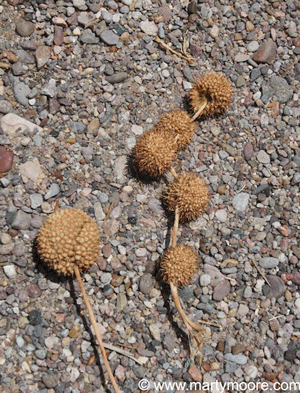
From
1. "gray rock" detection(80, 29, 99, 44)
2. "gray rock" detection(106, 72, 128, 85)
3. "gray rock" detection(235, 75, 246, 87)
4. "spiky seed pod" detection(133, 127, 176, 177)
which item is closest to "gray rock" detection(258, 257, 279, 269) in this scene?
"spiky seed pod" detection(133, 127, 176, 177)

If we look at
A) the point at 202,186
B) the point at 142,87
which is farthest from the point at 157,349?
the point at 142,87

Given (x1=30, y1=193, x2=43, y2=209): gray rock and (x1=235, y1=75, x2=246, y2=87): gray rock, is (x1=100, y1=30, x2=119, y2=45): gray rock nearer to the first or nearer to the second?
(x1=235, y1=75, x2=246, y2=87): gray rock

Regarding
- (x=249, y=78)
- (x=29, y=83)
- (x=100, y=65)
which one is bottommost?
(x=29, y=83)

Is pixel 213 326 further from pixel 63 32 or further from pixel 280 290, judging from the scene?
pixel 63 32

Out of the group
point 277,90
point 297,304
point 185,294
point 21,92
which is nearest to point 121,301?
point 185,294

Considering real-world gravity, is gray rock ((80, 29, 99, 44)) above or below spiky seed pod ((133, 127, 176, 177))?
above

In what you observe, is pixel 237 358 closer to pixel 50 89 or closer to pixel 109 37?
pixel 50 89

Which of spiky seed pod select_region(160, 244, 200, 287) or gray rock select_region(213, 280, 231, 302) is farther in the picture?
gray rock select_region(213, 280, 231, 302)
